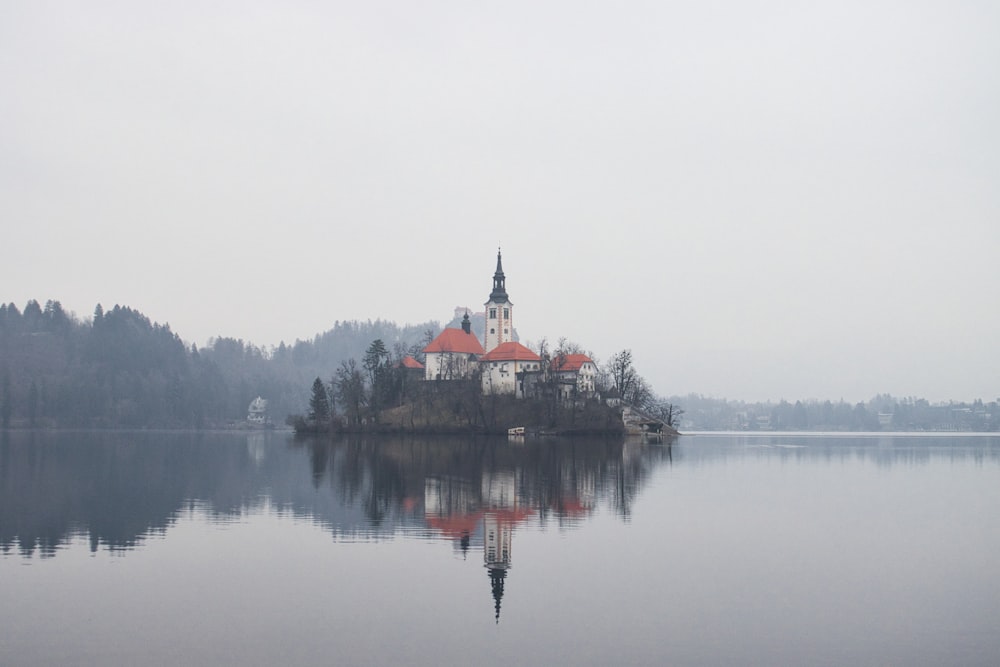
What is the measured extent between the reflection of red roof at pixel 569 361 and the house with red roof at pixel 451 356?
12.3 metres

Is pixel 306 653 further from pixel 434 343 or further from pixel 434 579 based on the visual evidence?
pixel 434 343

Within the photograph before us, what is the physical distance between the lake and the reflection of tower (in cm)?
10

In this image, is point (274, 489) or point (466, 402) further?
point (466, 402)

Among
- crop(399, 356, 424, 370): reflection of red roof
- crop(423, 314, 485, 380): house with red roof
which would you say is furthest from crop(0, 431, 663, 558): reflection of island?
crop(399, 356, 424, 370): reflection of red roof

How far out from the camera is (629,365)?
407 feet

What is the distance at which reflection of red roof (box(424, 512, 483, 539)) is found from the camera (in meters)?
27.6

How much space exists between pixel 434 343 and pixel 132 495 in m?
95.9

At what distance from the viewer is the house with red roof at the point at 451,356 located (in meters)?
128

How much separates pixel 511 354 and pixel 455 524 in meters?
97.3

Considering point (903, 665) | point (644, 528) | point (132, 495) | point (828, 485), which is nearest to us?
point (903, 665)

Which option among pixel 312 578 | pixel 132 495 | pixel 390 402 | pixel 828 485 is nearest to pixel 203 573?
pixel 312 578

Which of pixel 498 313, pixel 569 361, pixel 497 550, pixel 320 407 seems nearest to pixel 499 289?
pixel 498 313

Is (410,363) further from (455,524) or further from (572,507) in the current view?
(455,524)

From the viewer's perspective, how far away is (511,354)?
415 ft
